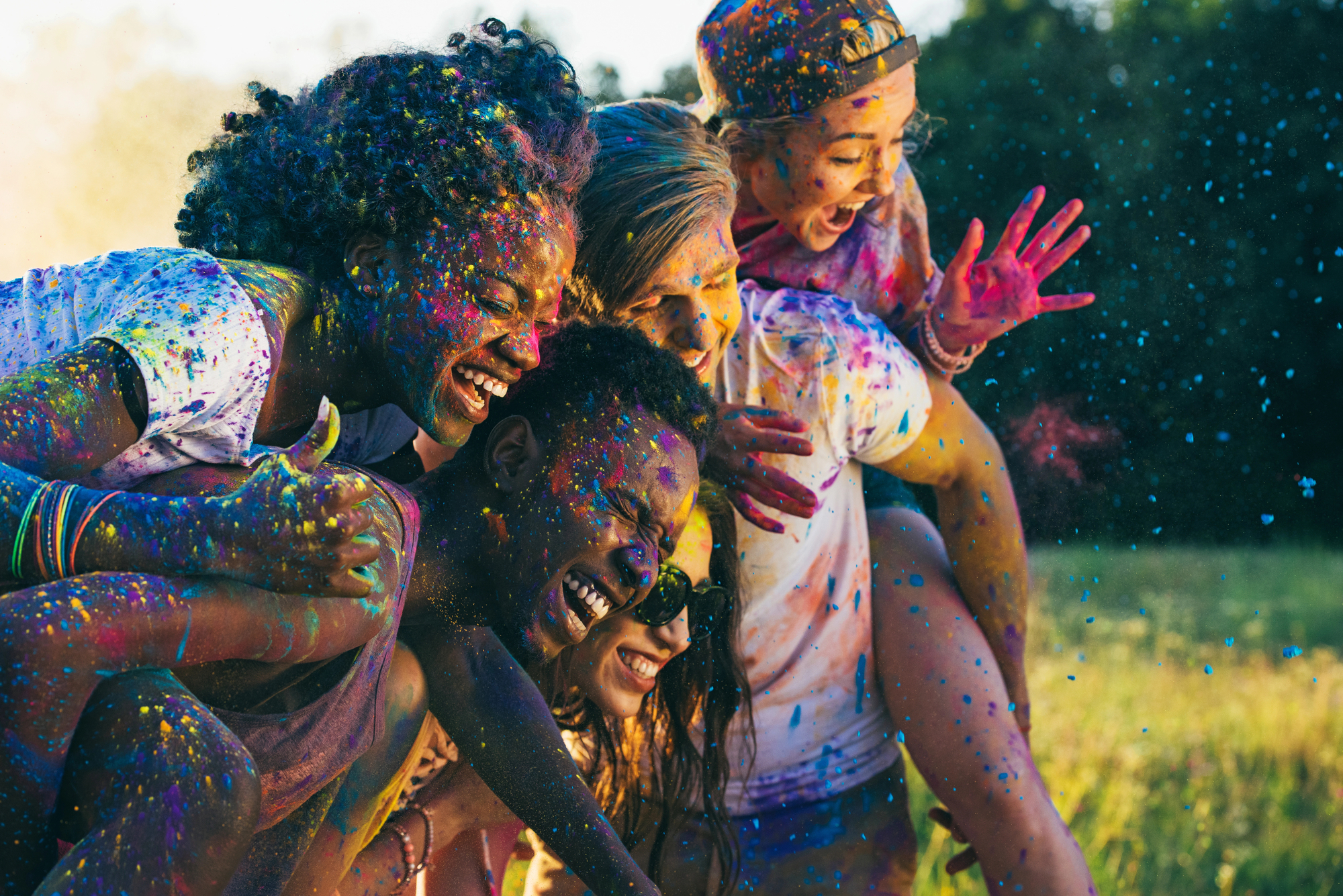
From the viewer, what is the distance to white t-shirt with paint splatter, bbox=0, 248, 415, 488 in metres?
1.73

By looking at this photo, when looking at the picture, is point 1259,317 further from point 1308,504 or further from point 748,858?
point 748,858

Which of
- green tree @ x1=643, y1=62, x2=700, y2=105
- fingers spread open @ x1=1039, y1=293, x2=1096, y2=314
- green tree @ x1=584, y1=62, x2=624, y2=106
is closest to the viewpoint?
fingers spread open @ x1=1039, y1=293, x2=1096, y2=314

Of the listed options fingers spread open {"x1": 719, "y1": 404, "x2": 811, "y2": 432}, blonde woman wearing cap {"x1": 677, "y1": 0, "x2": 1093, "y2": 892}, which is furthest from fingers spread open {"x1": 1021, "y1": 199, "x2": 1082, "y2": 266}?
fingers spread open {"x1": 719, "y1": 404, "x2": 811, "y2": 432}

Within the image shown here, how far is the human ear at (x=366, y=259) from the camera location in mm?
2045

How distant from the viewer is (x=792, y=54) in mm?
2744

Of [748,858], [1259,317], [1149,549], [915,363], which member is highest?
[915,363]

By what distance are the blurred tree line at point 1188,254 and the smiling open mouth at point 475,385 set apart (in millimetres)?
4939

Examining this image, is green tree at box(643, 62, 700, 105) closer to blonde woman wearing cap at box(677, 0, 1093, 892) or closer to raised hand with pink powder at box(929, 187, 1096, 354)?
blonde woman wearing cap at box(677, 0, 1093, 892)

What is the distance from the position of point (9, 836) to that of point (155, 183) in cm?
148

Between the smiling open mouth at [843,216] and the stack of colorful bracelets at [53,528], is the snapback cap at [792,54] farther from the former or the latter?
the stack of colorful bracelets at [53,528]

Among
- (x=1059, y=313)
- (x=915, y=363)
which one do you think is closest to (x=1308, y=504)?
(x=1059, y=313)

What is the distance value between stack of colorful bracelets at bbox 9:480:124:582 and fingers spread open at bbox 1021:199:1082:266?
7.38 ft

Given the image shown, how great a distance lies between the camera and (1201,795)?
15.1 feet

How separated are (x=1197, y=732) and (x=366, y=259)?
4500 mm
